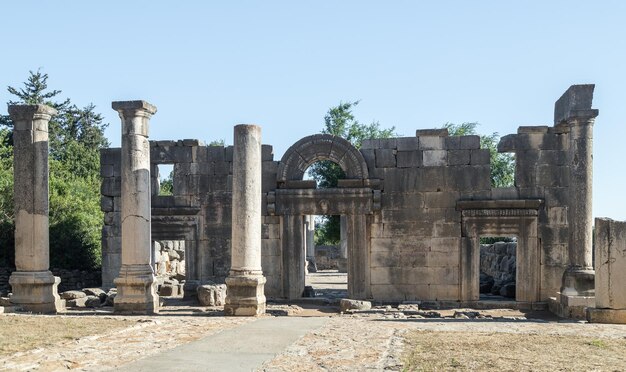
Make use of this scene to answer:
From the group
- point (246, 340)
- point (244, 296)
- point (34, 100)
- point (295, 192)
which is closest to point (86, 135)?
point (34, 100)

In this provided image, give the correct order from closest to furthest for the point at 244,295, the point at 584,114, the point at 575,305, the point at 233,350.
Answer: the point at 233,350 → the point at 244,295 → the point at 575,305 → the point at 584,114

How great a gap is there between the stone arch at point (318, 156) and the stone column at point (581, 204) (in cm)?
531

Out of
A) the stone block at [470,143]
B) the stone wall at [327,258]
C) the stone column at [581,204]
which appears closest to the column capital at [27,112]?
the stone block at [470,143]

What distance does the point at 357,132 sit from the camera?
45188 mm

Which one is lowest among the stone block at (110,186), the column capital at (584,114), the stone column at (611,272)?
the stone column at (611,272)

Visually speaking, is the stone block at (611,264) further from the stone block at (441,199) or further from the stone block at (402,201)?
the stone block at (402,201)

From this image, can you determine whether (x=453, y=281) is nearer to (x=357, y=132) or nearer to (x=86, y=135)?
(x=357, y=132)

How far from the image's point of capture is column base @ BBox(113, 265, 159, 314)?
14.7 m

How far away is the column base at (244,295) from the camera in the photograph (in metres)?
14.4

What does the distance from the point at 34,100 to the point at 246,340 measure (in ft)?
131

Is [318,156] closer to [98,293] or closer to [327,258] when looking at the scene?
[98,293]

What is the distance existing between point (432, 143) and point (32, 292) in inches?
407

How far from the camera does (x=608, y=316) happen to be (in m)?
13.1

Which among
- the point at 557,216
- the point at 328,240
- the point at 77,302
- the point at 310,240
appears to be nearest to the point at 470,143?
the point at 557,216
